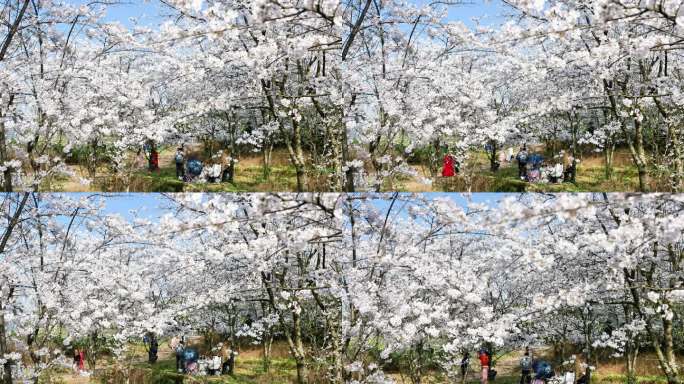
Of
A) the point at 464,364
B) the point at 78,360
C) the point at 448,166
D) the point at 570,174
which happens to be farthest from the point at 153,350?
the point at 570,174

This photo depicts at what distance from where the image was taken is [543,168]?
3717 millimetres

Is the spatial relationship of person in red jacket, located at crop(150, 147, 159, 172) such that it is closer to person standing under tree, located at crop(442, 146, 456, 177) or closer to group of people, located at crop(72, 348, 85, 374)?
person standing under tree, located at crop(442, 146, 456, 177)

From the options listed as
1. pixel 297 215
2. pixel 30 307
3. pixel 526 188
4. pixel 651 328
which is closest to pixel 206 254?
pixel 297 215

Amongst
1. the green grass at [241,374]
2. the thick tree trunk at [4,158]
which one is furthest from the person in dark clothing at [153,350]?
the thick tree trunk at [4,158]

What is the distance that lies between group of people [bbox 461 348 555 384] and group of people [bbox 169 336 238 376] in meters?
1.67

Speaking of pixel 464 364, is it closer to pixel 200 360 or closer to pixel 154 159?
pixel 200 360

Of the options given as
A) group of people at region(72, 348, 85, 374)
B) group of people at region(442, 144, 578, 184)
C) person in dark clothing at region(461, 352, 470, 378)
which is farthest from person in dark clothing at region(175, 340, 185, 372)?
group of people at region(442, 144, 578, 184)

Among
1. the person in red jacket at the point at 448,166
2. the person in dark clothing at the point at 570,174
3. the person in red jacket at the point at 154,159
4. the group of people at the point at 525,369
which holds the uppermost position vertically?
the person in red jacket at the point at 154,159

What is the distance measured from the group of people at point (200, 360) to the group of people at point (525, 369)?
5.49ft

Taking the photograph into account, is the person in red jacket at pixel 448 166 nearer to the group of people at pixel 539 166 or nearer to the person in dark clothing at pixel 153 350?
the group of people at pixel 539 166

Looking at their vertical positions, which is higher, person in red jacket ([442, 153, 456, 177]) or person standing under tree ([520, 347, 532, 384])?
person in red jacket ([442, 153, 456, 177])

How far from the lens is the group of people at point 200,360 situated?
189 inches

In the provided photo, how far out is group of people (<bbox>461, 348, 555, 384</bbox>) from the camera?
4805 mm

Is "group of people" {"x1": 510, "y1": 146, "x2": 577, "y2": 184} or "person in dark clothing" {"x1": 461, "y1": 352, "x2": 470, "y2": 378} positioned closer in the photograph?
"group of people" {"x1": 510, "y1": 146, "x2": 577, "y2": 184}
